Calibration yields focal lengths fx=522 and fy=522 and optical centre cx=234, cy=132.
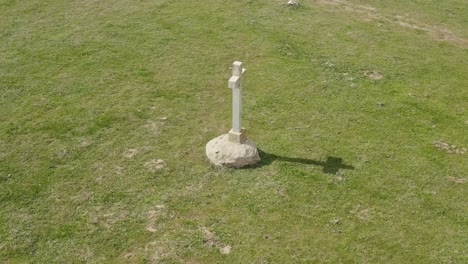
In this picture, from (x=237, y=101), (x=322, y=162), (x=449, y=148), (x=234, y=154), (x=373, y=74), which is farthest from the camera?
(x=373, y=74)

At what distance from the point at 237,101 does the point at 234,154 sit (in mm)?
937

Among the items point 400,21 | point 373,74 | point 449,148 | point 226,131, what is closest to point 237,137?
point 226,131

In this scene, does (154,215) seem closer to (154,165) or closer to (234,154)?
(154,165)

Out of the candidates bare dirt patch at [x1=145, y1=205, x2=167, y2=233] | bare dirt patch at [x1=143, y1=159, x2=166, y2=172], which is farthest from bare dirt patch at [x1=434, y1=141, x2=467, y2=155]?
bare dirt patch at [x1=145, y1=205, x2=167, y2=233]

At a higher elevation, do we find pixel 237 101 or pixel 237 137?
pixel 237 101

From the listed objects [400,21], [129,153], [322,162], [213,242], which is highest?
[400,21]

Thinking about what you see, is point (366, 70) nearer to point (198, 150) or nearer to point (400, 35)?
point (400, 35)

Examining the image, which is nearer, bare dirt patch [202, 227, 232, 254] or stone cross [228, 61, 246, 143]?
bare dirt patch [202, 227, 232, 254]

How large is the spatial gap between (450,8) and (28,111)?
13889 millimetres

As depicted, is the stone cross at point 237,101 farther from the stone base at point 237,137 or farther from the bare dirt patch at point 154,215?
the bare dirt patch at point 154,215

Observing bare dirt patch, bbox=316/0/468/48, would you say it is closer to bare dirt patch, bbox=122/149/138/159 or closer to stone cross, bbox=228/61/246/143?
stone cross, bbox=228/61/246/143

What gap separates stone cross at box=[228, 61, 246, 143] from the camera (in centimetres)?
885

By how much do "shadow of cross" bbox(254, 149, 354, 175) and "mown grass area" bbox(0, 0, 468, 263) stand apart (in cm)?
4

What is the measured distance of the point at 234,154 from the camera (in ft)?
30.2
